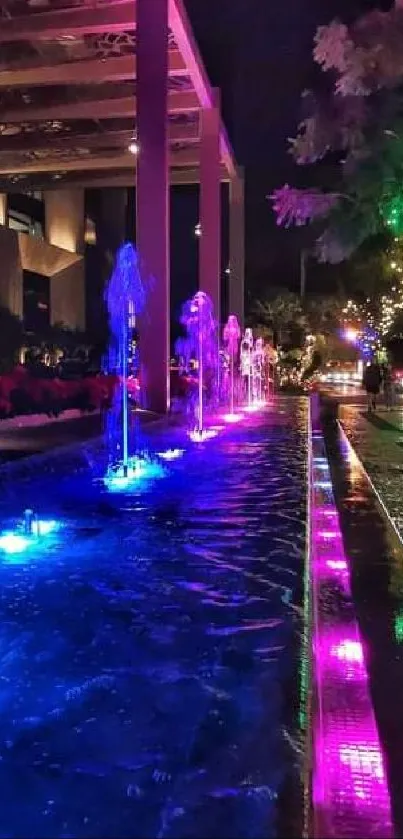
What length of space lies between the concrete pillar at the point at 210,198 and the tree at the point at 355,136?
22902 mm

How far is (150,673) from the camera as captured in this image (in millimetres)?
3605

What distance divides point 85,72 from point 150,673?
2346cm

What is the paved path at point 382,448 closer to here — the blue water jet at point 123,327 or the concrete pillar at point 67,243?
the blue water jet at point 123,327

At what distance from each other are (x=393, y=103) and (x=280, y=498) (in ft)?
12.8

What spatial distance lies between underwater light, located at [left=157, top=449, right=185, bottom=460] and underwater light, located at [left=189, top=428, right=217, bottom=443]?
62.6 inches

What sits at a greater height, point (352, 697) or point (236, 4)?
point (236, 4)

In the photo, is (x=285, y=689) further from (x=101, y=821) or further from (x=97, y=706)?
(x=101, y=821)

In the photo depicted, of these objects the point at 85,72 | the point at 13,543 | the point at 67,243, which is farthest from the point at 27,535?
the point at 67,243

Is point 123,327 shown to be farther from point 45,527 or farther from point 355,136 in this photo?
point 355,136

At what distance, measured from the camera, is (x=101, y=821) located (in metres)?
2.41

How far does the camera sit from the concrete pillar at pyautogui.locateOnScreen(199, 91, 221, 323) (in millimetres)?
28422

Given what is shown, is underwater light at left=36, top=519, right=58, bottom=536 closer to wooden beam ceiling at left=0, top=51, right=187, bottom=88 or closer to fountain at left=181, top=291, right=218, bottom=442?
fountain at left=181, top=291, right=218, bottom=442

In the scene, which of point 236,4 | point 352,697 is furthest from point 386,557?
point 236,4

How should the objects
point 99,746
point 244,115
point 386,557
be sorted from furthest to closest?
point 244,115 → point 386,557 → point 99,746
